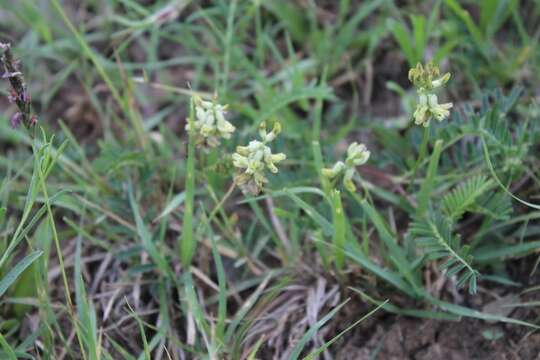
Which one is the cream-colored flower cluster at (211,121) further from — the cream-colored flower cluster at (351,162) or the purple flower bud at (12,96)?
the purple flower bud at (12,96)

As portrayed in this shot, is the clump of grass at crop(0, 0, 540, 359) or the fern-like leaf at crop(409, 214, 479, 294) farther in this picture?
the clump of grass at crop(0, 0, 540, 359)

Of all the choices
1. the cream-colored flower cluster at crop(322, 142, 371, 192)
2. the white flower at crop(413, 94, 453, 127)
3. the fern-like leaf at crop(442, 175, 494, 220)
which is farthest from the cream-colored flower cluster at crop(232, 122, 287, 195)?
the fern-like leaf at crop(442, 175, 494, 220)

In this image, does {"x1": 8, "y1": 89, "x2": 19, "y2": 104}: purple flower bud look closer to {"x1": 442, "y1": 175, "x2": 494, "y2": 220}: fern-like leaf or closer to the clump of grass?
the clump of grass

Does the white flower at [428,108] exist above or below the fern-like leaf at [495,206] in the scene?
above

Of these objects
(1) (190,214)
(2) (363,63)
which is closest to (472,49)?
(2) (363,63)

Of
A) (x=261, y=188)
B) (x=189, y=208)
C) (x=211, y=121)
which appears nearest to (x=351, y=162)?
(x=261, y=188)

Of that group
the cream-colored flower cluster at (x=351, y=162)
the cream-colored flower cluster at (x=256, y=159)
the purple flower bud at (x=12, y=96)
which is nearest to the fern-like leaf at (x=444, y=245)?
the cream-colored flower cluster at (x=351, y=162)
